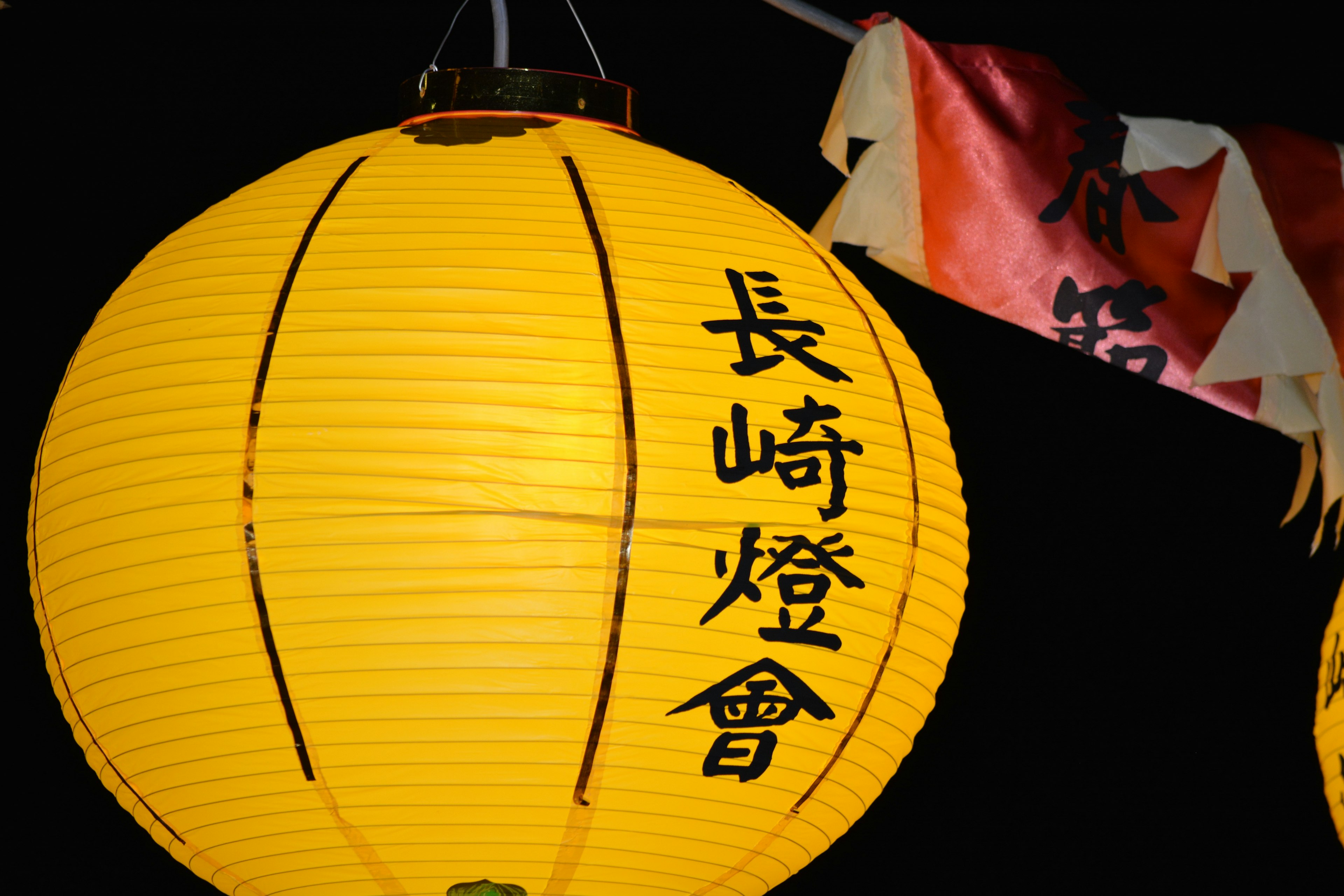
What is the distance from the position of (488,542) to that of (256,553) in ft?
0.74

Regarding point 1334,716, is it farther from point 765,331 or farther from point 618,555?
point 618,555

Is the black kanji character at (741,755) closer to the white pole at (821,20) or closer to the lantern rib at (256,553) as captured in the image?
the lantern rib at (256,553)

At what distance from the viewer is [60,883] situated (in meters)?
2.89

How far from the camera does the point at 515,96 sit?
1957mm

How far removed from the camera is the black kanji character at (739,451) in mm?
1595

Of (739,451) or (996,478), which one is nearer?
(739,451)

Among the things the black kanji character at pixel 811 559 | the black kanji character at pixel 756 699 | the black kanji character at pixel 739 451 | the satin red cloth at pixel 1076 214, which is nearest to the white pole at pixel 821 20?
the satin red cloth at pixel 1076 214

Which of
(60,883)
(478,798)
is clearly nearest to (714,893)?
(478,798)

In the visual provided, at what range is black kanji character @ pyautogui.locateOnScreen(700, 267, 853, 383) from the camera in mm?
1663

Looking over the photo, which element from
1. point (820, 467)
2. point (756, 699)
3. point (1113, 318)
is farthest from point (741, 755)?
point (1113, 318)

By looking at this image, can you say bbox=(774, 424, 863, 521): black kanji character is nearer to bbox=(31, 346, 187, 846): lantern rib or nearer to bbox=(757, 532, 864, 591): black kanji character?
bbox=(757, 532, 864, 591): black kanji character

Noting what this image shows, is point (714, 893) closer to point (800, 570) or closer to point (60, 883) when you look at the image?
point (800, 570)

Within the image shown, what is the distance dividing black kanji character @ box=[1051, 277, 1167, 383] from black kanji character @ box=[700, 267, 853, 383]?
335mm

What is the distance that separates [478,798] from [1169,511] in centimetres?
203
